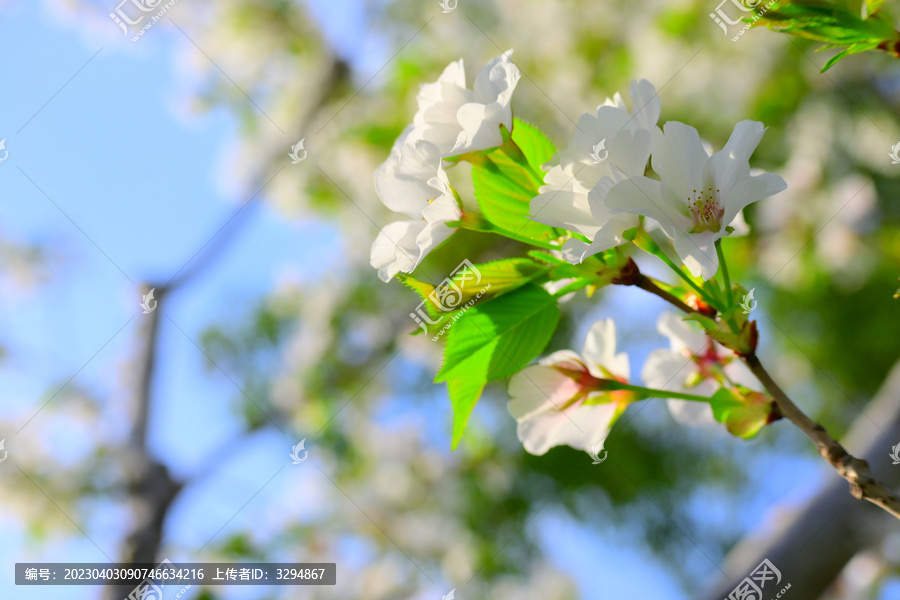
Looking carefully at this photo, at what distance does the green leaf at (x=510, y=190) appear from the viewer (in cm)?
23

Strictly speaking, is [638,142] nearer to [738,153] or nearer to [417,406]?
[738,153]

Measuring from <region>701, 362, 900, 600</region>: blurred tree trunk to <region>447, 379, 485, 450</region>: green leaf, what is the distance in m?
0.36

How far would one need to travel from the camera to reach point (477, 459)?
1.87 meters

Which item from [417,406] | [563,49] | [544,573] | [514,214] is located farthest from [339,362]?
[514,214]

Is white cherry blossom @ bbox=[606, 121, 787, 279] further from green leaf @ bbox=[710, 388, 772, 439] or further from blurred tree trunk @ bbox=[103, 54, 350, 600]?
blurred tree trunk @ bbox=[103, 54, 350, 600]

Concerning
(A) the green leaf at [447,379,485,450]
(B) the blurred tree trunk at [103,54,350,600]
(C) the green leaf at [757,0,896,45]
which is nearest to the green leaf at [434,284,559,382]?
(A) the green leaf at [447,379,485,450]

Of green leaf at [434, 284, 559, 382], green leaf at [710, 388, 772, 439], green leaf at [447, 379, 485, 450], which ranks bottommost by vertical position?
green leaf at [710, 388, 772, 439]

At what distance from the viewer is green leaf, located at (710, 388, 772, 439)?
0.21 metres

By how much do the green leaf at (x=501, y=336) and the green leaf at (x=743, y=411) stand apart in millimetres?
71

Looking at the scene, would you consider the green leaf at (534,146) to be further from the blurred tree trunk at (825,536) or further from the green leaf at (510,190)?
the blurred tree trunk at (825,536)

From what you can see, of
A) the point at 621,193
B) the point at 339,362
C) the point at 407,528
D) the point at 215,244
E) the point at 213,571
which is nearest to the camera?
the point at 621,193

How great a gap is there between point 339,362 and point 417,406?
1.09ft

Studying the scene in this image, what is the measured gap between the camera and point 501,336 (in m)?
0.23

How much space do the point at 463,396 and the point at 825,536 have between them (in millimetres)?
401
